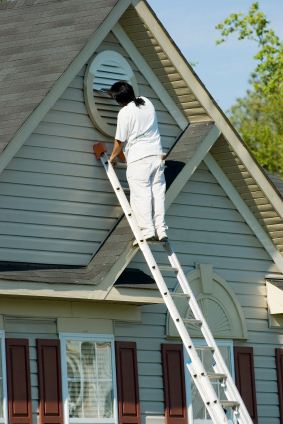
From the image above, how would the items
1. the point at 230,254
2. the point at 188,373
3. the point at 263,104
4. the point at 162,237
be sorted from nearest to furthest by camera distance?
the point at 162,237
the point at 188,373
the point at 230,254
the point at 263,104

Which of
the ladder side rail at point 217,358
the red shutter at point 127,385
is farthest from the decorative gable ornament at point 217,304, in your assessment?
the ladder side rail at point 217,358

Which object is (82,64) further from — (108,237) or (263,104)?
(263,104)

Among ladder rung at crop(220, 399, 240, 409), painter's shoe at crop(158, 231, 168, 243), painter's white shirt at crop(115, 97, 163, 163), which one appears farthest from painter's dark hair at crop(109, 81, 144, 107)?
ladder rung at crop(220, 399, 240, 409)

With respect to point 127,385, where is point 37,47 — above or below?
above

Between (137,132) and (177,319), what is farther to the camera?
(137,132)

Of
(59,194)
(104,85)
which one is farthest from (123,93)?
(59,194)

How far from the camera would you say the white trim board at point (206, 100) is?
70.8 feet

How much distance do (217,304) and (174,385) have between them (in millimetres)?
1634

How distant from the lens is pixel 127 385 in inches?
808

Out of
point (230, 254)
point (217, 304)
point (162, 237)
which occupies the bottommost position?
point (217, 304)

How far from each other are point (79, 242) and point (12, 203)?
47.4 inches

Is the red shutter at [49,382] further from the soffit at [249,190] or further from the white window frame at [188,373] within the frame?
the soffit at [249,190]

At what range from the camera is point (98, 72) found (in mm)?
21156

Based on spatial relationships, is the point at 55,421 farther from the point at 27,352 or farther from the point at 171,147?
the point at 171,147
